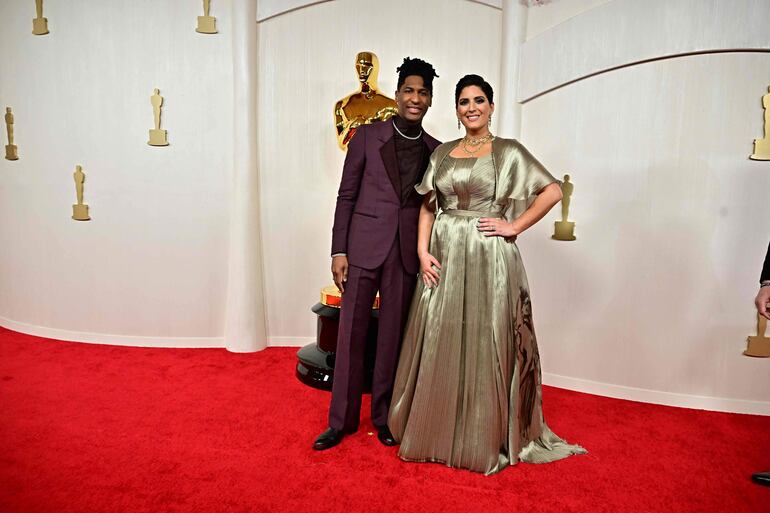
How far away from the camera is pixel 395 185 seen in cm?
250

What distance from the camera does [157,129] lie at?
3787 mm

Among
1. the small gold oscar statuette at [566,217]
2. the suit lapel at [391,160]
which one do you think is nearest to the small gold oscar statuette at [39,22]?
the suit lapel at [391,160]

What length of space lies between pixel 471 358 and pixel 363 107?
1863mm

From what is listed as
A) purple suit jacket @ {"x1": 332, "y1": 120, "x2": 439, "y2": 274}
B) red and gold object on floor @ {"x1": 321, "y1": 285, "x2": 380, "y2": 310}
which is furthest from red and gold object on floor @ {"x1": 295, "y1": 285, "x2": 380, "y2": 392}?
purple suit jacket @ {"x1": 332, "y1": 120, "x2": 439, "y2": 274}

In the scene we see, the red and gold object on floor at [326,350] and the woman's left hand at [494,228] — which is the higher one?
the woman's left hand at [494,228]

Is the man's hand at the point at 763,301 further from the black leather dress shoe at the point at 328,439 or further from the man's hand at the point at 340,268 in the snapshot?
the black leather dress shoe at the point at 328,439

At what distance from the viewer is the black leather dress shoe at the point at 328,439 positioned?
2.48 metres

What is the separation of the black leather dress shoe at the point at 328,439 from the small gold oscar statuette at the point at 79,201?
8.33 feet

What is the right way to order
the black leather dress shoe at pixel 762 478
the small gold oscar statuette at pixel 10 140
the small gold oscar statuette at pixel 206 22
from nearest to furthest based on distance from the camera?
the black leather dress shoe at pixel 762 478
the small gold oscar statuette at pixel 206 22
the small gold oscar statuette at pixel 10 140

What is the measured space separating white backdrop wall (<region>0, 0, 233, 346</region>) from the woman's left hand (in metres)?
2.19

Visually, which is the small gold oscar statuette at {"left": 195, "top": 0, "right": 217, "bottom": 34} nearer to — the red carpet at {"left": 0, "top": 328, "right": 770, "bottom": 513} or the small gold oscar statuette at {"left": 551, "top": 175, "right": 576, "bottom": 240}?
the red carpet at {"left": 0, "top": 328, "right": 770, "bottom": 513}

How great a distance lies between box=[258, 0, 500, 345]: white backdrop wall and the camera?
372cm

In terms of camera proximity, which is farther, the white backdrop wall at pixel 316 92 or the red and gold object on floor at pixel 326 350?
the white backdrop wall at pixel 316 92

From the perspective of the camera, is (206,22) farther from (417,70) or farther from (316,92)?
(417,70)
